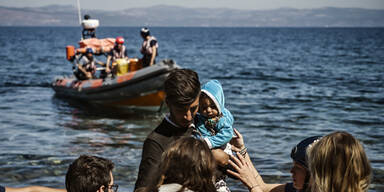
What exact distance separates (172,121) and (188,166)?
22.2 inches

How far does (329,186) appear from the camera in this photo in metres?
2.04

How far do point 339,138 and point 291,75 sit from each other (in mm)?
24450

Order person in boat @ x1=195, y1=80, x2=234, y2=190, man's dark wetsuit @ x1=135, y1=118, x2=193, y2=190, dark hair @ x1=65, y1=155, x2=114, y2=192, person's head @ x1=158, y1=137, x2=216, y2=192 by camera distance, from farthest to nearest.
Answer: person in boat @ x1=195, y1=80, x2=234, y2=190
dark hair @ x1=65, y1=155, x2=114, y2=192
man's dark wetsuit @ x1=135, y1=118, x2=193, y2=190
person's head @ x1=158, y1=137, x2=216, y2=192

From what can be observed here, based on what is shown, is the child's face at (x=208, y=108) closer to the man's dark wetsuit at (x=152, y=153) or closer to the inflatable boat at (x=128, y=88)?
the man's dark wetsuit at (x=152, y=153)

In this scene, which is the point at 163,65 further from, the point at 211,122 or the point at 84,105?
the point at 211,122

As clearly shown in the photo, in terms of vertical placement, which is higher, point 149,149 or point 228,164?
point 149,149

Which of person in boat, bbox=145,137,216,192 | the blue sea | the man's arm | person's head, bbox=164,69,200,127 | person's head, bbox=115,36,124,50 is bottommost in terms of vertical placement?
the blue sea

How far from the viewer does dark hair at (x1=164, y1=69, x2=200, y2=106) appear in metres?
2.39

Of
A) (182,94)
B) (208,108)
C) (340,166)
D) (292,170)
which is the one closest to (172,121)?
(182,94)

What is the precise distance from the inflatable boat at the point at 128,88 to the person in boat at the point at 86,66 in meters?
0.18

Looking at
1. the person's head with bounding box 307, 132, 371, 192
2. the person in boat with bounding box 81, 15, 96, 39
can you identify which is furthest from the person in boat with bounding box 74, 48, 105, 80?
the person's head with bounding box 307, 132, 371, 192

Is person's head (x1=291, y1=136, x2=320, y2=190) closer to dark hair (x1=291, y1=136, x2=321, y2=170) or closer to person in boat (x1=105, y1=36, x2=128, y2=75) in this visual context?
dark hair (x1=291, y1=136, x2=321, y2=170)

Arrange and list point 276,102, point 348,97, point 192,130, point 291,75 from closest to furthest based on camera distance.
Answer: point 192,130
point 276,102
point 348,97
point 291,75

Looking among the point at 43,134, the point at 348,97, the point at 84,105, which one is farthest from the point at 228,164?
the point at 348,97
